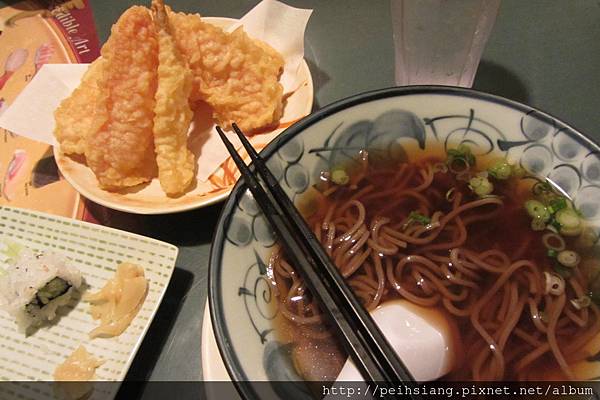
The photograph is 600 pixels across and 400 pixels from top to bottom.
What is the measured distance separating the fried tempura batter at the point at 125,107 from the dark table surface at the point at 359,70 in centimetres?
17

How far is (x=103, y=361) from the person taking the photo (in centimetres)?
130

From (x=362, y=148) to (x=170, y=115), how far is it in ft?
2.21

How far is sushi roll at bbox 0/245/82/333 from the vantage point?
1.37 metres

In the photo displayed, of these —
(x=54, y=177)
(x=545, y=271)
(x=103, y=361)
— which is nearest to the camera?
(x=545, y=271)

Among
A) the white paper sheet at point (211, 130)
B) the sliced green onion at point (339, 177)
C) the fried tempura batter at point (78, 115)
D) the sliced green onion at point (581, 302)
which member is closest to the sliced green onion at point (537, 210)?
the sliced green onion at point (581, 302)

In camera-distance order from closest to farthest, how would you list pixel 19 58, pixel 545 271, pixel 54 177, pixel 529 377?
pixel 529 377 < pixel 545 271 < pixel 54 177 < pixel 19 58

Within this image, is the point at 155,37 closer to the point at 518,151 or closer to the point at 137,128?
the point at 137,128

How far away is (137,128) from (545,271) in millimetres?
1246

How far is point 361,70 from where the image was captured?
1.94 metres

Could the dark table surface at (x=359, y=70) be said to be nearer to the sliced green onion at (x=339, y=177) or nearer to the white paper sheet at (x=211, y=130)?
the white paper sheet at (x=211, y=130)

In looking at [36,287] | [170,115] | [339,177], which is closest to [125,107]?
[170,115]

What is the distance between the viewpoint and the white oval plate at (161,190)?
1500 mm

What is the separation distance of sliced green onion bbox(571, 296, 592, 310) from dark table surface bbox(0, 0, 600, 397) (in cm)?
67

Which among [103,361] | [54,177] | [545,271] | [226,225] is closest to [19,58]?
[54,177]
